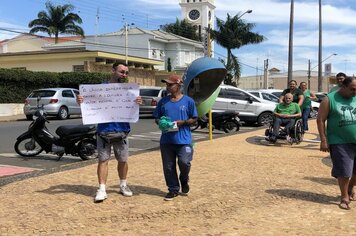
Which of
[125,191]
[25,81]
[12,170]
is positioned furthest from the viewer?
[25,81]

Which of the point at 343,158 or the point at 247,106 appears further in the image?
the point at 247,106

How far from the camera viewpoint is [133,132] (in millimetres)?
17312

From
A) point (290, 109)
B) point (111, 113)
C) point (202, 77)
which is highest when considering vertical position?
point (202, 77)

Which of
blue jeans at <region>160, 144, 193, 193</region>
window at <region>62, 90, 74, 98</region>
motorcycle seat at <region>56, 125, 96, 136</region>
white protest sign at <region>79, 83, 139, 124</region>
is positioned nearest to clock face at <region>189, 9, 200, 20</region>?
window at <region>62, 90, 74, 98</region>

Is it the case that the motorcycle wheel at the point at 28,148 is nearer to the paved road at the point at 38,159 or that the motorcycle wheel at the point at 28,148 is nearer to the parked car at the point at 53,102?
the paved road at the point at 38,159

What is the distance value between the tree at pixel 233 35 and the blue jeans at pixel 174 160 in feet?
153

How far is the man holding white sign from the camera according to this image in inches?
254

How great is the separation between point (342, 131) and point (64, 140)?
21.2 ft

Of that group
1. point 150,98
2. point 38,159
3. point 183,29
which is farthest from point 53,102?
point 183,29

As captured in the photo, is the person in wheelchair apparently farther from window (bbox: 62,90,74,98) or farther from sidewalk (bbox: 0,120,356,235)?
window (bbox: 62,90,74,98)

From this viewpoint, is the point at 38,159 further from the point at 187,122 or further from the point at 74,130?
the point at 187,122

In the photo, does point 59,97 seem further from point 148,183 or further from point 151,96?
point 148,183

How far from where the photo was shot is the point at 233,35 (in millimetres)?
53500

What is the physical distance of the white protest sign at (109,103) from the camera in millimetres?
6508
